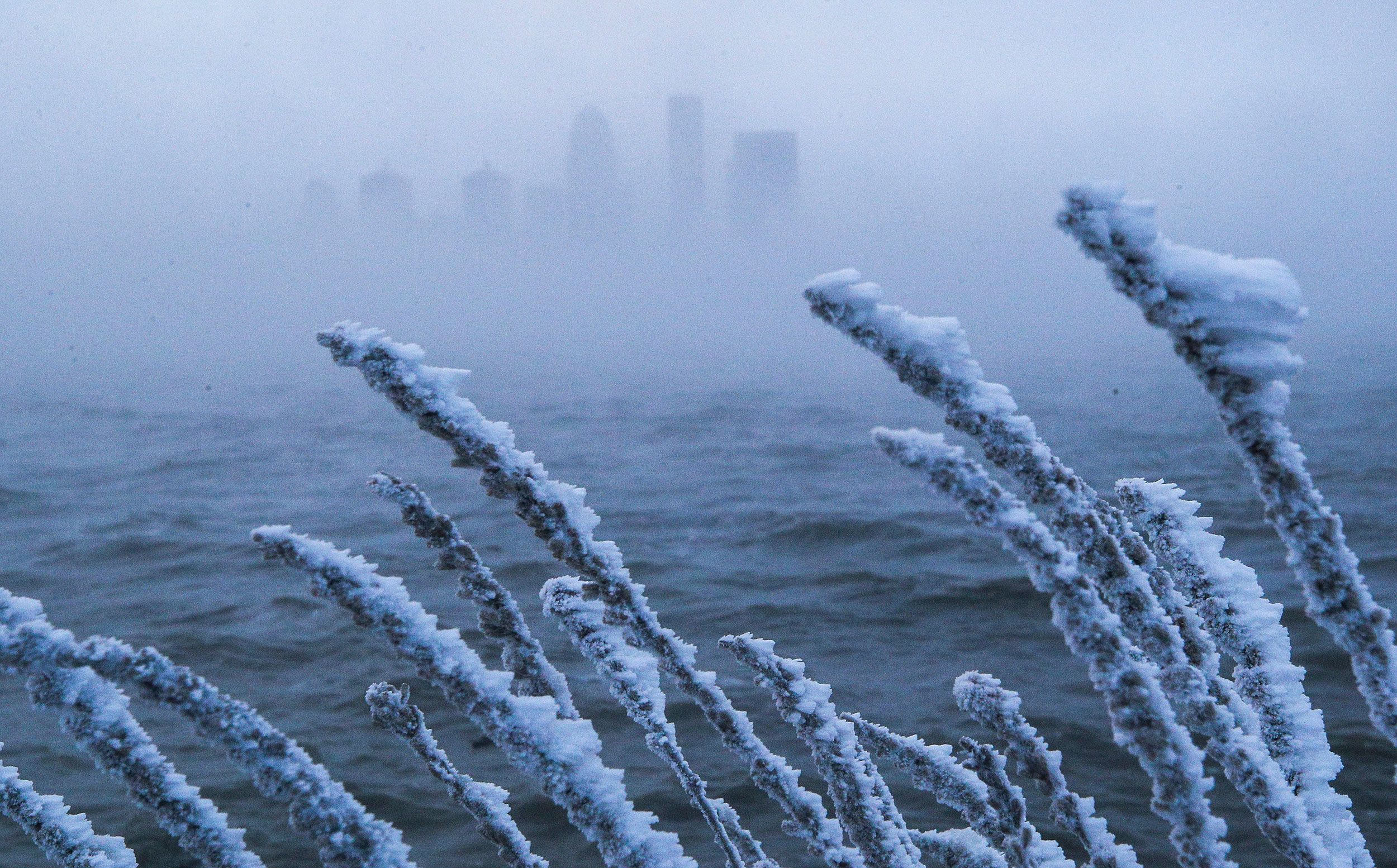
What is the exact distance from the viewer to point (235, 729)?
6.52 ft

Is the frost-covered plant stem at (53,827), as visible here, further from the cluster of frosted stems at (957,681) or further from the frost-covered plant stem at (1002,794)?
the frost-covered plant stem at (1002,794)

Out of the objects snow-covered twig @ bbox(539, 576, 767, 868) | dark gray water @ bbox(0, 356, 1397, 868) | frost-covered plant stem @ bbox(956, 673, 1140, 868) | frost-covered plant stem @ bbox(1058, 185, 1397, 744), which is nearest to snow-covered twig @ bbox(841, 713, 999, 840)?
frost-covered plant stem @ bbox(956, 673, 1140, 868)

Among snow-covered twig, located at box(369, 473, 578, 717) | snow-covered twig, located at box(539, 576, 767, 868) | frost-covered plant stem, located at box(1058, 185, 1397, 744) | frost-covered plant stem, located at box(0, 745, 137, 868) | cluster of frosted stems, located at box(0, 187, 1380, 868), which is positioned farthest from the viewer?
Result: snow-covered twig, located at box(539, 576, 767, 868)

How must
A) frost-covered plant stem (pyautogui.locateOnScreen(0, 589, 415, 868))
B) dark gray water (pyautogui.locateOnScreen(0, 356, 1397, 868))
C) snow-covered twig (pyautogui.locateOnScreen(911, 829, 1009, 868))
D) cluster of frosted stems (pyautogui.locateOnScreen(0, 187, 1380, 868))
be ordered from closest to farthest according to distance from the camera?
cluster of frosted stems (pyautogui.locateOnScreen(0, 187, 1380, 868))
frost-covered plant stem (pyautogui.locateOnScreen(0, 589, 415, 868))
snow-covered twig (pyautogui.locateOnScreen(911, 829, 1009, 868))
dark gray water (pyautogui.locateOnScreen(0, 356, 1397, 868))

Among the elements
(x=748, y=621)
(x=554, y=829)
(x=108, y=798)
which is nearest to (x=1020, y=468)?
(x=554, y=829)

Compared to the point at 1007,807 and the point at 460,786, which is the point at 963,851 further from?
the point at 460,786

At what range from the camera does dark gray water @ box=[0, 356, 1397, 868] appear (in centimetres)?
802

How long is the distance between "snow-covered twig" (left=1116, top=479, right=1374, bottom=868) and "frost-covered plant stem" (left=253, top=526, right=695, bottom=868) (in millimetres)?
1380

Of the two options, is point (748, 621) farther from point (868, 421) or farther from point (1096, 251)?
point (868, 421)

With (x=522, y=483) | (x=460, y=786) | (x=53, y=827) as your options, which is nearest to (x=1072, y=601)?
(x=522, y=483)

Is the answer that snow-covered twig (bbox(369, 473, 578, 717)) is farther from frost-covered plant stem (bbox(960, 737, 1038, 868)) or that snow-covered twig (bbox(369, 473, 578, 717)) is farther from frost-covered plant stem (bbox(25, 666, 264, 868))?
frost-covered plant stem (bbox(960, 737, 1038, 868))

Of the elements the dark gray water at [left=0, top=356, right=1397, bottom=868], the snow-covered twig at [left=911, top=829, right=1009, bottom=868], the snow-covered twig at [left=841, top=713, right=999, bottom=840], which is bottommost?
the dark gray water at [left=0, top=356, right=1397, bottom=868]

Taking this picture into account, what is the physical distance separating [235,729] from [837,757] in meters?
1.40

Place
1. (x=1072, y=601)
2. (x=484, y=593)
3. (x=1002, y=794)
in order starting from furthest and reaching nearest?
(x=1002, y=794), (x=484, y=593), (x=1072, y=601)
